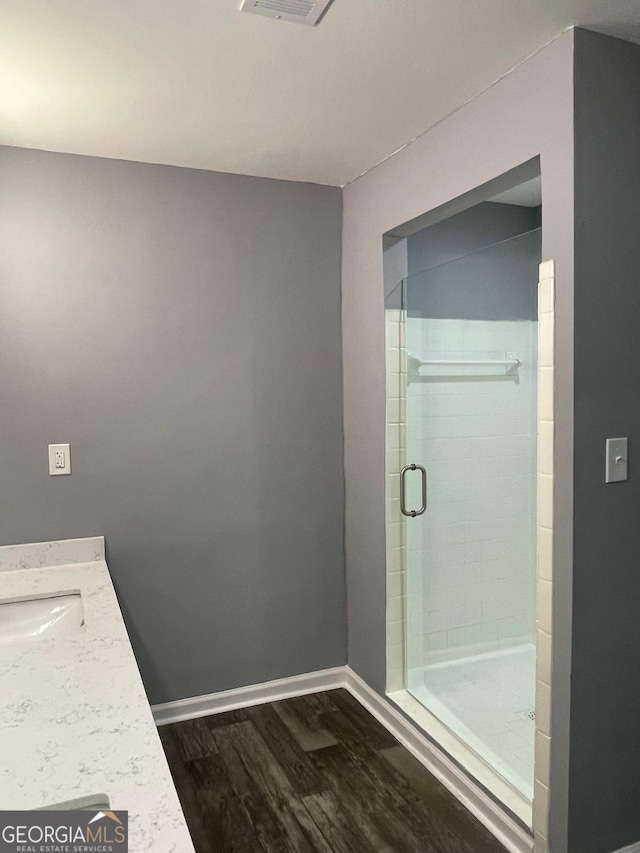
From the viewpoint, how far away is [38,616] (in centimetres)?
219

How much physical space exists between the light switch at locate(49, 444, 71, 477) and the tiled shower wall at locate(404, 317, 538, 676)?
1.47 m

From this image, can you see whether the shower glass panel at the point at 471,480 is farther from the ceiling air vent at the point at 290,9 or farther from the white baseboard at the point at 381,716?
the ceiling air vent at the point at 290,9

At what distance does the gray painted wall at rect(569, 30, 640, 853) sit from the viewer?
1.72 meters

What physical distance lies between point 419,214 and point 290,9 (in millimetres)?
965

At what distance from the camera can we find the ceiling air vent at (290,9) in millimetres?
1525

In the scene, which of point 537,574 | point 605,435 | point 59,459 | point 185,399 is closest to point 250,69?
point 185,399

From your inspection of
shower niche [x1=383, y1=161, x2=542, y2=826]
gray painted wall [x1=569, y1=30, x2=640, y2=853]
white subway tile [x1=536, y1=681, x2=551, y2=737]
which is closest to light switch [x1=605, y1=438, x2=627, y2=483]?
gray painted wall [x1=569, y1=30, x2=640, y2=853]

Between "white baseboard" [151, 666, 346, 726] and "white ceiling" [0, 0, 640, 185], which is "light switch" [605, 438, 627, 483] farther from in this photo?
"white baseboard" [151, 666, 346, 726]

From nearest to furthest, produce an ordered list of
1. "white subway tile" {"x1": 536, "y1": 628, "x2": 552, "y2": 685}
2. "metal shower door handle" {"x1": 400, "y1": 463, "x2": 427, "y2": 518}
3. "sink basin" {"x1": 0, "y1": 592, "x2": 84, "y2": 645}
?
1. "white subway tile" {"x1": 536, "y1": 628, "x2": 552, "y2": 685}
2. "sink basin" {"x1": 0, "y1": 592, "x2": 84, "y2": 645}
3. "metal shower door handle" {"x1": 400, "y1": 463, "x2": 427, "y2": 518}

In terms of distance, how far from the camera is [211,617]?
282cm

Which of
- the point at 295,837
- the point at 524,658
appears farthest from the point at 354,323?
the point at 295,837

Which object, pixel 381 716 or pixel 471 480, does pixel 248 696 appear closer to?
pixel 381 716

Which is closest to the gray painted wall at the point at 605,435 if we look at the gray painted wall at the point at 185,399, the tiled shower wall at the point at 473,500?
the tiled shower wall at the point at 473,500

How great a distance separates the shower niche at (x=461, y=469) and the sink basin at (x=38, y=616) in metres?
1.27
